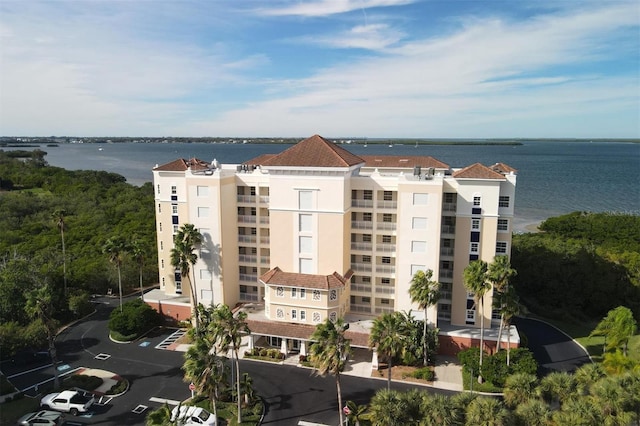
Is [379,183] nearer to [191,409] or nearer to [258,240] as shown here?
[258,240]

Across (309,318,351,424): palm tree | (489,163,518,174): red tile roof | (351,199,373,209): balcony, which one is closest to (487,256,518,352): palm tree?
(489,163,518,174): red tile roof

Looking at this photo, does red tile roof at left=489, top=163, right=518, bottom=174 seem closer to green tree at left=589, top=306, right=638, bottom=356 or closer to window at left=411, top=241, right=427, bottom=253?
window at left=411, top=241, right=427, bottom=253

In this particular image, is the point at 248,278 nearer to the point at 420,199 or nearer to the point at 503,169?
the point at 420,199

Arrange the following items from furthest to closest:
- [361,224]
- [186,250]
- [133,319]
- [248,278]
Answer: [248,278], [133,319], [361,224], [186,250]

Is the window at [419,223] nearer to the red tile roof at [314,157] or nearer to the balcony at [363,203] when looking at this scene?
the balcony at [363,203]

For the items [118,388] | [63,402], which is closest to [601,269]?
[118,388]

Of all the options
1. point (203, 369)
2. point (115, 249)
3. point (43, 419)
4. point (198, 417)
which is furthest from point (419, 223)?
point (43, 419)

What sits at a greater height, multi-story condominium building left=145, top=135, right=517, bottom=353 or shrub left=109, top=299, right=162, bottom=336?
multi-story condominium building left=145, top=135, right=517, bottom=353
